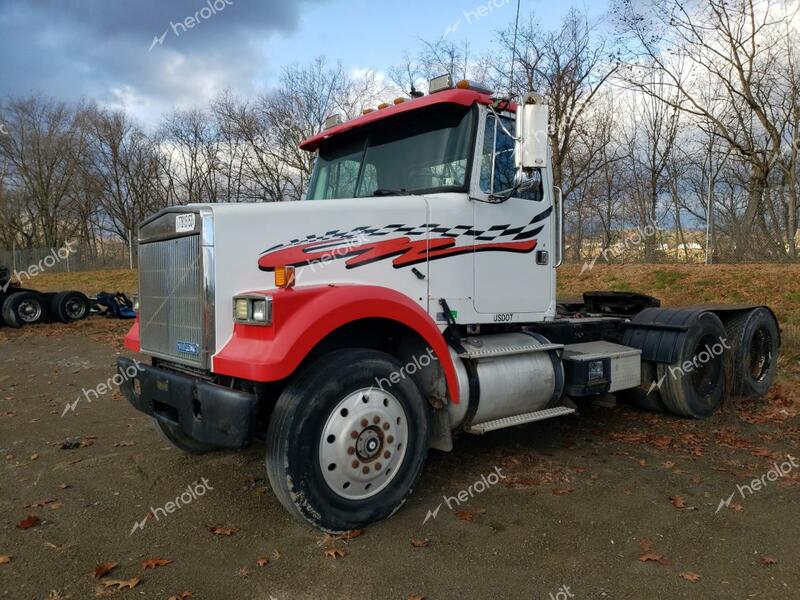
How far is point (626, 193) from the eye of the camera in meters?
27.8

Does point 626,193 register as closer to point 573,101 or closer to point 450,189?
point 573,101

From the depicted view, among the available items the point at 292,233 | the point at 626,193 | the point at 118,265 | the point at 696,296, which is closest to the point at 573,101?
the point at 696,296

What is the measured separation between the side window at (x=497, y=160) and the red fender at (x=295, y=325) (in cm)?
145

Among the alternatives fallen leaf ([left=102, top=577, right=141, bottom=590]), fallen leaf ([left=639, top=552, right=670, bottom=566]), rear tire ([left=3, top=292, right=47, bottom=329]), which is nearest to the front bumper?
fallen leaf ([left=102, top=577, right=141, bottom=590])

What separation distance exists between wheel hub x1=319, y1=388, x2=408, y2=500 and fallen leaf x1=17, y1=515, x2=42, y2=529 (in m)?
1.98

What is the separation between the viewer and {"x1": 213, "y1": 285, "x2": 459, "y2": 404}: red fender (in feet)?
11.6

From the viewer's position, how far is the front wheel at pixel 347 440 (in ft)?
11.9

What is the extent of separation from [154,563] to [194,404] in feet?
3.03

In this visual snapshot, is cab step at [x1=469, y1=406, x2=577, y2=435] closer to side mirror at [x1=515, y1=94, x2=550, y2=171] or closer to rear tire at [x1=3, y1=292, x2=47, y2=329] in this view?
side mirror at [x1=515, y1=94, x2=550, y2=171]

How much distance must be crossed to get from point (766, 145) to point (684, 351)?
1727 centimetres

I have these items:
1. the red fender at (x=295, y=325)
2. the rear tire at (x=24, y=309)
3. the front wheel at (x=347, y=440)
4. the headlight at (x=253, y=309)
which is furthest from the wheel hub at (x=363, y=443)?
the rear tire at (x=24, y=309)

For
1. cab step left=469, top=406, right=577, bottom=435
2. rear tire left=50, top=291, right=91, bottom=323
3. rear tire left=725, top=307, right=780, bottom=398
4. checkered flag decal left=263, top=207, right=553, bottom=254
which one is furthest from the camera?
rear tire left=50, top=291, right=91, bottom=323

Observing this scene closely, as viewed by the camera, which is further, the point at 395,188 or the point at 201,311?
the point at 395,188

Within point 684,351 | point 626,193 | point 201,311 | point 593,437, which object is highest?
point 626,193
